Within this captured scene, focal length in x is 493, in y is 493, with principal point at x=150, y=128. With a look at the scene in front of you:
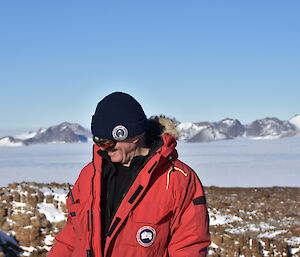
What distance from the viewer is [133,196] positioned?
2646 millimetres

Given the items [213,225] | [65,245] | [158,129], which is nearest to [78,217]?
[65,245]

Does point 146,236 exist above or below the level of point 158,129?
below

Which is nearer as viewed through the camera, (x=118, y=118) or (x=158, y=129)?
(x=118, y=118)

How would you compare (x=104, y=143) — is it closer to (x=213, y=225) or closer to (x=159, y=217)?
(x=159, y=217)

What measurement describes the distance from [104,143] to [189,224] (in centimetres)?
65

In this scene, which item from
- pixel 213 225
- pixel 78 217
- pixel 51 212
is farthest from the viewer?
pixel 213 225

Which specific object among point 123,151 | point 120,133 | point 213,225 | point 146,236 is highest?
point 120,133

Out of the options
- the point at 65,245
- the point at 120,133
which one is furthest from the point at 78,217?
the point at 120,133

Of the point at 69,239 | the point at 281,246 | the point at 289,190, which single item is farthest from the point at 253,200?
the point at 69,239

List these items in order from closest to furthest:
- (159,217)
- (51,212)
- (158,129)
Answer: (159,217), (158,129), (51,212)

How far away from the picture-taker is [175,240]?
106 inches

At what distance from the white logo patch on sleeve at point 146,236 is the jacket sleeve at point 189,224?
0.41ft

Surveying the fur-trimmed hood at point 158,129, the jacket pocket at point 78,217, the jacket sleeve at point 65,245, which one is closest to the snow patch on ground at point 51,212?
the jacket sleeve at point 65,245

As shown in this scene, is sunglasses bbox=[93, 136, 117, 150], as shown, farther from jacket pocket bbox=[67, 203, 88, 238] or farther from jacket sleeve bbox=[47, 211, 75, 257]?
jacket sleeve bbox=[47, 211, 75, 257]
